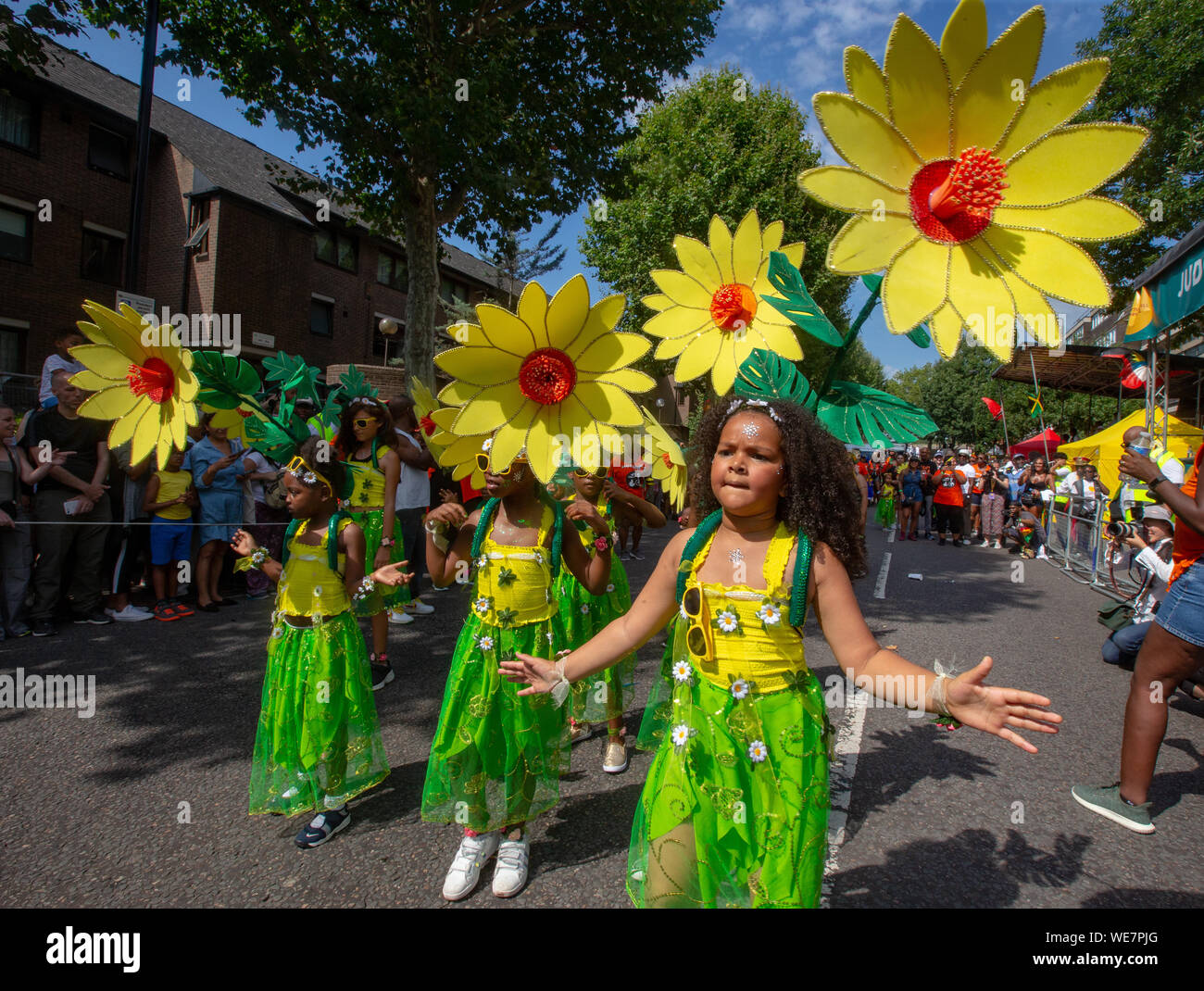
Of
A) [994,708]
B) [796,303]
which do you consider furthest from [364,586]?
[994,708]

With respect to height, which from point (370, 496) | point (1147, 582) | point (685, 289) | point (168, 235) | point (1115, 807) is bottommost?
point (1115, 807)

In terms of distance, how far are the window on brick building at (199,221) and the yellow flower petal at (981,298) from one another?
2062cm

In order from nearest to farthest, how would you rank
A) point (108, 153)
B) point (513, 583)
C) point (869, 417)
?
point (869, 417), point (513, 583), point (108, 153)

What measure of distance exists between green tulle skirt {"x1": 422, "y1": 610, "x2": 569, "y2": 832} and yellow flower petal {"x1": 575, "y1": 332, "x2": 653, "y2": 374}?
3.81 ft

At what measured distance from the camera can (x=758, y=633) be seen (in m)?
1.78

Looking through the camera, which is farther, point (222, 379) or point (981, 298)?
point (222, 379)

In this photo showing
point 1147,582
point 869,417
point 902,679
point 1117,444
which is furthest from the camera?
point 1117,444

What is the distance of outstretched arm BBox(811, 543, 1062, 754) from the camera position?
143 centimetres

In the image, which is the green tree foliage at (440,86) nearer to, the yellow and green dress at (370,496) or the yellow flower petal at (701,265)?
the yellow and green dress at (370,496)

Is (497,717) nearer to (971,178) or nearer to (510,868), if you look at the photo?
(510,868)

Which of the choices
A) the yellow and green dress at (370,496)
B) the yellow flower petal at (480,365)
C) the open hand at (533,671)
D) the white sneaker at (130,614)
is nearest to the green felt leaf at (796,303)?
the yellow flower petal at (480,365)

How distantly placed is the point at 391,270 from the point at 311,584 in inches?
910

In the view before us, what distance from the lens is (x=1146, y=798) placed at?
2977 mm

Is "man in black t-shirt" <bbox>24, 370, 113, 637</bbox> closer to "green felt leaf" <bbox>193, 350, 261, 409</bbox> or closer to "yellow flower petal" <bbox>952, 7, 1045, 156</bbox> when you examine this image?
"green felt leaf" <bbox>193, 350, 261, 409</bbox>
